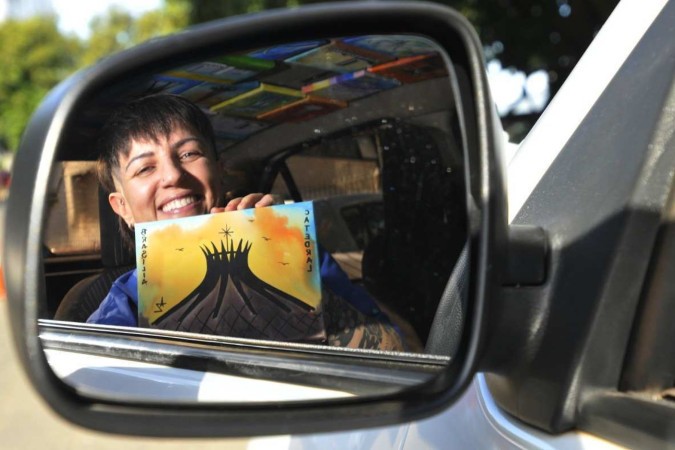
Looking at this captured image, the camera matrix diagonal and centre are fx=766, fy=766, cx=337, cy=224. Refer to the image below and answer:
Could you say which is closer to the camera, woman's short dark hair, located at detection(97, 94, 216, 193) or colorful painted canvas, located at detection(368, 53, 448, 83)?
woman's short dark hair, located at detection(97, 94, 216, 193)

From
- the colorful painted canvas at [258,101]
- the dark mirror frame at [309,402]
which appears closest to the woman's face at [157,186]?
the colorful painted canvas at [258,101]

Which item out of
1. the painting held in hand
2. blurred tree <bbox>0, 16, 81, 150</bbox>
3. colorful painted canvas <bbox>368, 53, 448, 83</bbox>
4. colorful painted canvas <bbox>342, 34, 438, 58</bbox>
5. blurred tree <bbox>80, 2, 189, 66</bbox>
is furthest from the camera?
blurred tree <bbox>80, 2, 189, 66</bbox>

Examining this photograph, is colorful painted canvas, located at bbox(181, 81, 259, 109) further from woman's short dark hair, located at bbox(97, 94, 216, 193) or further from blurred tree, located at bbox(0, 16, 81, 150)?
blurred tree, located at bbox(0, 16, 81, 150)

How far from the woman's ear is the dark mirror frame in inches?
14.6

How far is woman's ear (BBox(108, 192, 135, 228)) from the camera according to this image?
66.2 inches

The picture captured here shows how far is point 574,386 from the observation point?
1221 millimetres

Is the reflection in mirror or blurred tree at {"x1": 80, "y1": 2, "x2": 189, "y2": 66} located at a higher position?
the reflection in mirror

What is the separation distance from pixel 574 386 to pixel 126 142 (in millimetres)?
1062

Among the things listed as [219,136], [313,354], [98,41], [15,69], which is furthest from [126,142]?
[98,41]

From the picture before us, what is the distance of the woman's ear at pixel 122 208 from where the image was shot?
66.2 inches

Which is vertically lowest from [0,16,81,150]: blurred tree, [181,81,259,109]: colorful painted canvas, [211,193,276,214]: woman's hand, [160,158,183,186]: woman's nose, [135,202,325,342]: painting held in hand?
[0,16,81,150]: blurred tree

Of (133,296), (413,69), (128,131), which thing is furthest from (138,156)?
(413,69)

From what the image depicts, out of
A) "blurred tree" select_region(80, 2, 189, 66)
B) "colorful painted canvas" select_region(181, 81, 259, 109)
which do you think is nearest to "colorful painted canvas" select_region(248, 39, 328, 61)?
"colorful painted canvas" select_region(181, 81, 259, 109)

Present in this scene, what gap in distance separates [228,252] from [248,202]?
13cm
